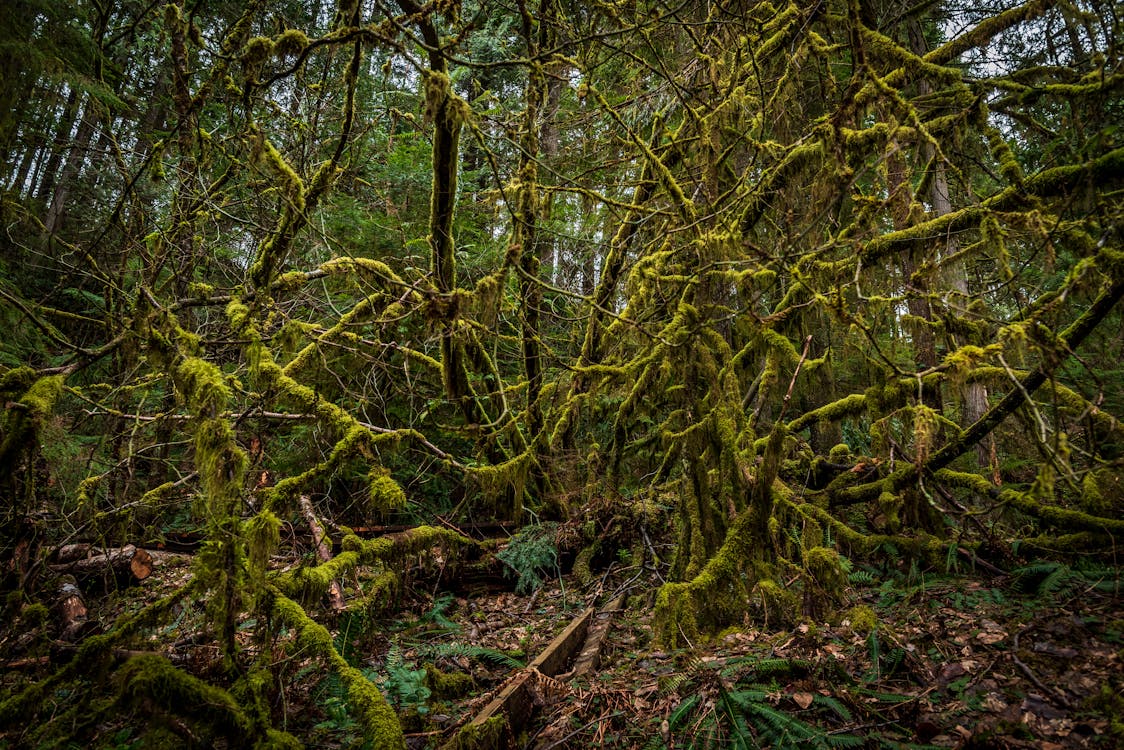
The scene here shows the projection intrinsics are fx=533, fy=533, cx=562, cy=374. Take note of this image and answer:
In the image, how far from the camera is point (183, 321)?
6445 mm

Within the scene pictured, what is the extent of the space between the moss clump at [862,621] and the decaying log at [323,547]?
3.70 m

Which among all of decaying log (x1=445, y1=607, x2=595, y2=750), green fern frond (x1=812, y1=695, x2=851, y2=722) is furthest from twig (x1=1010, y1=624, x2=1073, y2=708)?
decaying log (x1=445, y1=607, x2=595, y2=750)

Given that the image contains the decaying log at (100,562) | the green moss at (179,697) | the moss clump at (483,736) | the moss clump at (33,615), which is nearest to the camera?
the green moss at (179,697)

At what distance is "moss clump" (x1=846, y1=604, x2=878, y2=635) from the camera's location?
11.1 ft

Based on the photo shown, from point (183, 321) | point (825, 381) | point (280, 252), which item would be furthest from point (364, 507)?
point (825, 381)

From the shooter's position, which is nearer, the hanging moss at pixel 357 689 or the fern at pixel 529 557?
the hanging moss at pixel 357 689

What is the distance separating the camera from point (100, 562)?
577cm

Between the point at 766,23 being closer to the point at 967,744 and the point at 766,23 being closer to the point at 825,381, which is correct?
the point at 825,381

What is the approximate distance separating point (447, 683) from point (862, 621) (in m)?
2.85

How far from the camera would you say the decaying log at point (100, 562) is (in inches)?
223

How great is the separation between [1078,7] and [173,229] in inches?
287

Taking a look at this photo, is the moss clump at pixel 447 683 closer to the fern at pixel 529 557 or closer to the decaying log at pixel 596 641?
the decaying log at pixel 596 641

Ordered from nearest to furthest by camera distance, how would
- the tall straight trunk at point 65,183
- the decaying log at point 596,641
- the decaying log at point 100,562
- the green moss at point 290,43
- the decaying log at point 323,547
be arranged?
the green moss at point 290,43
the decaying log at point 596,641
the decaying log at point 323,547
the decaying log at point 100,562
the tall straight trunk at point 65,183

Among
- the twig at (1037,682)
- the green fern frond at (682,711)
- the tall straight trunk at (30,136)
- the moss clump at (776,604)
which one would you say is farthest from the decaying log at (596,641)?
the tall straight trunk at (30,136)
